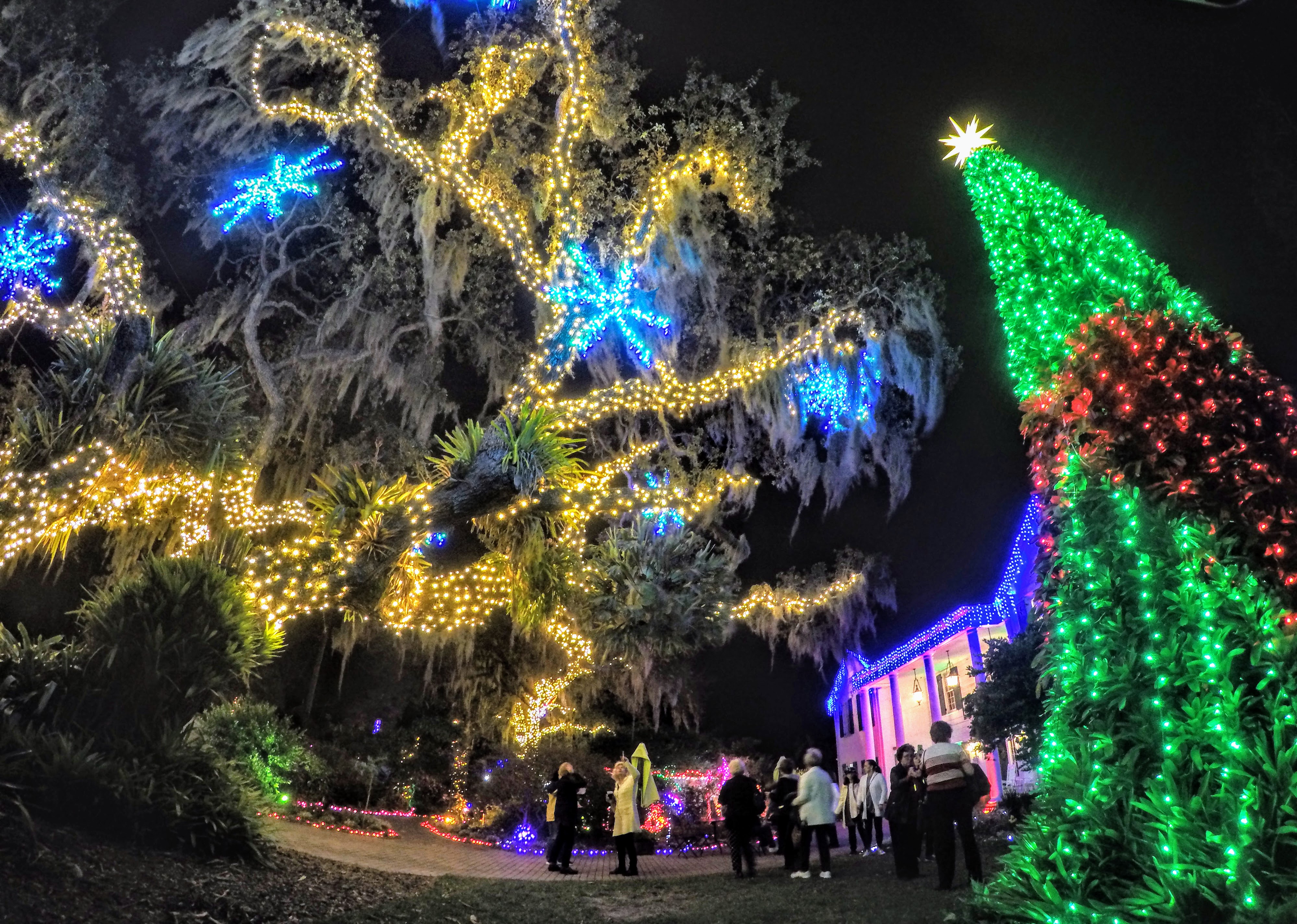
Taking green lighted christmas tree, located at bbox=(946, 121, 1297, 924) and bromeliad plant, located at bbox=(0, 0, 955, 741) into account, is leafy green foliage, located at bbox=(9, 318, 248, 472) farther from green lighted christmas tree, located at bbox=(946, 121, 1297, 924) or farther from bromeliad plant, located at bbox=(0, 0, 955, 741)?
green lighted christmas tree, located at bbox=(946, 121, 1297, 924)

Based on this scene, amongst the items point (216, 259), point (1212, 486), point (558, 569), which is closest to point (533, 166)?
point (216, 259)

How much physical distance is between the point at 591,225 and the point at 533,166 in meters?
1.13

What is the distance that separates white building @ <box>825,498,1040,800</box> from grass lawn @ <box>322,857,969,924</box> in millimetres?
3335

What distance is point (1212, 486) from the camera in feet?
11.5

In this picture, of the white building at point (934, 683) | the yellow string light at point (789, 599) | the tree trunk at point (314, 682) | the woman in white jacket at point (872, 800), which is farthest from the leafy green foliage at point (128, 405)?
the yellow string light at point (789, 599)

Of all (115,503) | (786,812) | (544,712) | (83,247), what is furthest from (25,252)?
(786,812)

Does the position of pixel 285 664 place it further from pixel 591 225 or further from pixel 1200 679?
pixel 1200 679

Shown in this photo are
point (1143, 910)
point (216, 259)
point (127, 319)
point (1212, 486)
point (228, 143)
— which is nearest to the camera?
point (1143, 910)

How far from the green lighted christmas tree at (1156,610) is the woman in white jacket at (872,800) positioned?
225 inches

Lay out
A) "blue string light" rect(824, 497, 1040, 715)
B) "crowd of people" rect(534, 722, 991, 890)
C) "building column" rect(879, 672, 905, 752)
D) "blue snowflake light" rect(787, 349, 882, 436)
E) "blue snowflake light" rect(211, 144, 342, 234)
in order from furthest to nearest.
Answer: "building column" rect(879, 672, 905, 752), "blue string light" rect(824, 497, 1040, 715), "blue snowflake light" rect(787, 349, 882, 436), "blue snowflake light" rect(211, 144, 342, 234), "crowd of people" rect(534, 722, 991, 890)

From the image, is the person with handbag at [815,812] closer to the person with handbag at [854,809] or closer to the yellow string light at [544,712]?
the person with handbag at [854,809]

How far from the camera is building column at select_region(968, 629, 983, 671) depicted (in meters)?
13.7

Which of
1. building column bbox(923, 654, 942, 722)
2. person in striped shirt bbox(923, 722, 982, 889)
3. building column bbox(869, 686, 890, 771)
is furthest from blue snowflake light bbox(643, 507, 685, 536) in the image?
building column bbox(869, 686, 890, 771)

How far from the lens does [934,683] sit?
57.4ft
